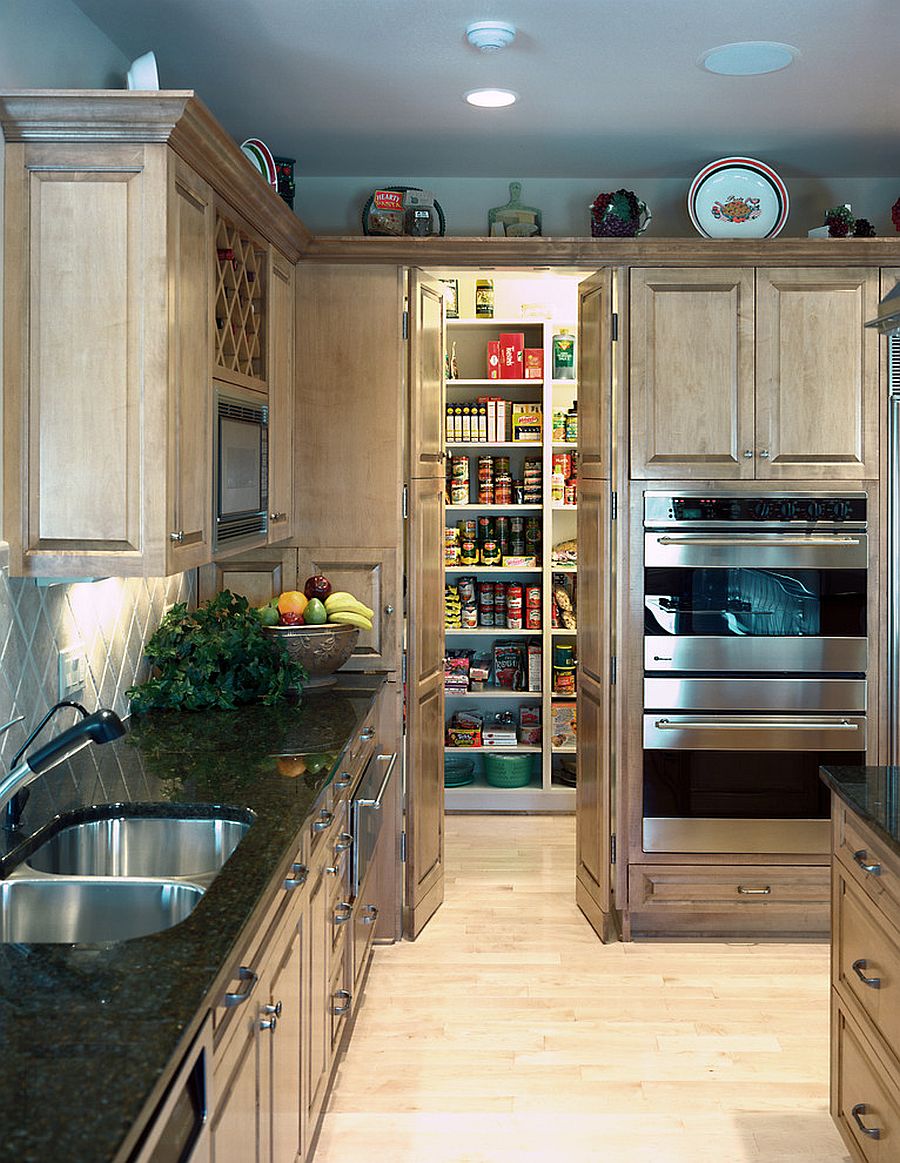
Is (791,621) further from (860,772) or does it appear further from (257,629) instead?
(257,629)

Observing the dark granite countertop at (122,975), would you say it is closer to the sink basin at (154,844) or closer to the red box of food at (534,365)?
the sink basin at (154,844)

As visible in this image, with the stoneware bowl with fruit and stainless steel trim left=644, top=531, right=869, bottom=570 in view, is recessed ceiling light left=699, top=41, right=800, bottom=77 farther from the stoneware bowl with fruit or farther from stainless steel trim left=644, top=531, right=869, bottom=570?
the stoneware bowl with fruit

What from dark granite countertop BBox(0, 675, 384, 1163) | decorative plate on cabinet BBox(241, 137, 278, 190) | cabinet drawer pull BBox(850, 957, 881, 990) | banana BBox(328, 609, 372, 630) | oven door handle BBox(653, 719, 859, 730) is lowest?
cabinet drawer pull BBox(850, 957, 881, 990)

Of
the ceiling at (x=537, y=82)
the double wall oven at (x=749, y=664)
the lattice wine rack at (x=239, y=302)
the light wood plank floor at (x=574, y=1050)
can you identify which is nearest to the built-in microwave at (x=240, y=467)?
the lattice wine rack at (x=239, y=302)

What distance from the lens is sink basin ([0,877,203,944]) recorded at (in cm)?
193

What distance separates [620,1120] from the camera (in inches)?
116

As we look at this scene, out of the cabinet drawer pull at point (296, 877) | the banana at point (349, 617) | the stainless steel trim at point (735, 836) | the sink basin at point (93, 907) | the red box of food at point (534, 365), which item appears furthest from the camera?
the red box of food at point (534, 365)

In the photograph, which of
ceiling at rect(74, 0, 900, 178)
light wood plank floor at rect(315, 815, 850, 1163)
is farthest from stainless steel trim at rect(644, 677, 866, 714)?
ceiling at rect(74, 0, 900, 178)

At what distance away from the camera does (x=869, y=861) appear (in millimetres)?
2424

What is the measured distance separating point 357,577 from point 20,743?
168 centimetres

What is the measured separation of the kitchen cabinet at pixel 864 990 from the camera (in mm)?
2305

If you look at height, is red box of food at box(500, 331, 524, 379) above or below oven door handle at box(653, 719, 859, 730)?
above

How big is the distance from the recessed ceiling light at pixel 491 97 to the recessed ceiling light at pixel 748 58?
56cm

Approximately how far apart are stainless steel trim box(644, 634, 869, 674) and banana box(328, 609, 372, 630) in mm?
943
